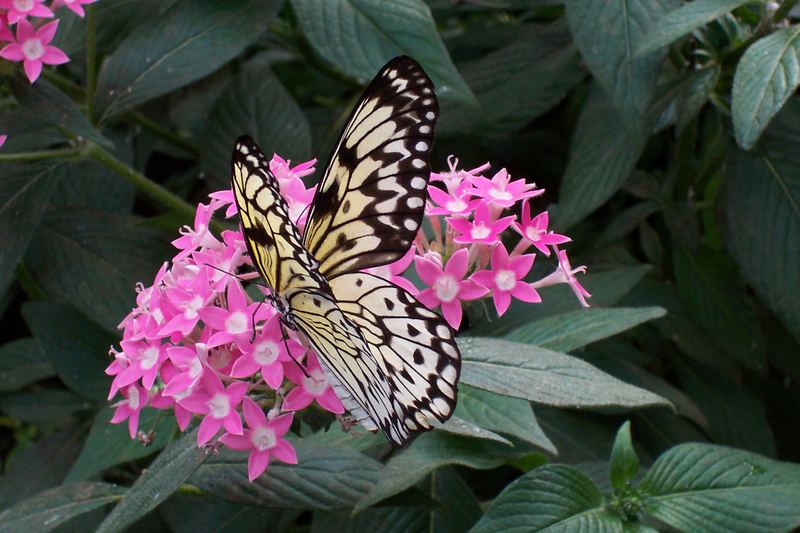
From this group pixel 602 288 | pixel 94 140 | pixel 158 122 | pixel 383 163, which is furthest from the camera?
pixel 158 122

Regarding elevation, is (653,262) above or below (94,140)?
below

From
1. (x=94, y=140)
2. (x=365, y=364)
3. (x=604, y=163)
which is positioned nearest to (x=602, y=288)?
(x=604, y=163)

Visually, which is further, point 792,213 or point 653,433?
point 653,433

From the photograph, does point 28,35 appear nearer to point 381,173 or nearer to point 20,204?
point 20,204

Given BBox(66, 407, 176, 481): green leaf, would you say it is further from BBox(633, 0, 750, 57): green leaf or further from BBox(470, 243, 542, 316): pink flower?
BBox(633, 0, 750, 57): green leaf

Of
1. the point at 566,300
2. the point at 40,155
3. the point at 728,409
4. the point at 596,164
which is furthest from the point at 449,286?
the point at 728,409

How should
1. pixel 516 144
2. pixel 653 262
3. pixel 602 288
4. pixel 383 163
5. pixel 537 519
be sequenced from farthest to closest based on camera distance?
pixel 516 144
pixel 653 262
pixel 602 288
pixel 537 519
pixel 383 163

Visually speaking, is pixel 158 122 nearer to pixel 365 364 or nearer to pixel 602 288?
pixel 602 288

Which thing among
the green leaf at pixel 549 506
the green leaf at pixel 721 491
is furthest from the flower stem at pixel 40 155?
the green leaf at pixel 721 491

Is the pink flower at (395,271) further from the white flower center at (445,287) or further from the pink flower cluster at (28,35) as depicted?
the pink flower cluster at (28,35)
